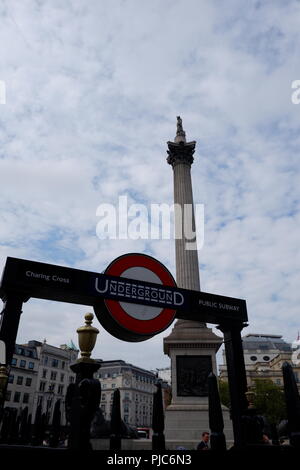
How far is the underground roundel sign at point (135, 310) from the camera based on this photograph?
25.6 ft

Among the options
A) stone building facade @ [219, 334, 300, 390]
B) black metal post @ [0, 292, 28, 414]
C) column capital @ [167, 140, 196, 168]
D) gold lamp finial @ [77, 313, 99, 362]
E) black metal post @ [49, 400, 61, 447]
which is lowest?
black metal post @ [49, 400, 61, 447]

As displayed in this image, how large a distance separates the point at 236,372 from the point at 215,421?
5.70 meters

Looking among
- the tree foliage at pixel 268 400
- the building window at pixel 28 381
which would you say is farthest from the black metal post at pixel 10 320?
the building window at pixel 28 381

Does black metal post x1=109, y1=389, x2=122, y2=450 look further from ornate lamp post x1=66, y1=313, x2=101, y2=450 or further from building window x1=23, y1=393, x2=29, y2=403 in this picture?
building window x1=23, y1=393, x2=29, y2=403

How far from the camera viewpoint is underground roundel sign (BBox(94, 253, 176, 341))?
7.80 metres

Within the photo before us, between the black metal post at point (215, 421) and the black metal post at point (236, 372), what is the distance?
512 cm

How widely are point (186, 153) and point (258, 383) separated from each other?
38700 mm

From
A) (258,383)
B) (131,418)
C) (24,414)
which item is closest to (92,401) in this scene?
(24,414)

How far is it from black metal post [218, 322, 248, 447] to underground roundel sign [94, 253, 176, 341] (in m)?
2.06

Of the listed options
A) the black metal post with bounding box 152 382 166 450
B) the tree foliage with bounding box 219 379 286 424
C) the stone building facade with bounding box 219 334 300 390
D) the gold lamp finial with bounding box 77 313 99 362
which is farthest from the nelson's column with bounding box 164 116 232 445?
the stone building facade with bounding box 219 334 300 390

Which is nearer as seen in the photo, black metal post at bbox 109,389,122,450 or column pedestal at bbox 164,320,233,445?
black metal post at bbox 109,389,122,450

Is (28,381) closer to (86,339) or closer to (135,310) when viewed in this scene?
(135,310)

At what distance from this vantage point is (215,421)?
382cm
